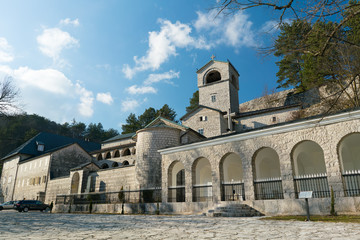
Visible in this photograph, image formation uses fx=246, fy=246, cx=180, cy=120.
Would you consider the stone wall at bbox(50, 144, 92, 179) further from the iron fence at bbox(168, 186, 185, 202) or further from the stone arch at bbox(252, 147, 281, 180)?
the stone arch at bbox(252, 147, 281, 180)

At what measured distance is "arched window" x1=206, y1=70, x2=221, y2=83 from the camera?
36.4 meters

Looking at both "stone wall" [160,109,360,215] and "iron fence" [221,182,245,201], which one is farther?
"iron fence" [221,182,245,201]

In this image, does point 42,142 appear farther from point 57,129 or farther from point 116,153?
point 57,129

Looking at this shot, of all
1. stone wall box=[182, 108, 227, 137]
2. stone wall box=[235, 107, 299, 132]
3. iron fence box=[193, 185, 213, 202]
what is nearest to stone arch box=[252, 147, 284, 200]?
iron fence box=[193, 185, 213, 202]

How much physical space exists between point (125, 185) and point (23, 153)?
2434 centimetres

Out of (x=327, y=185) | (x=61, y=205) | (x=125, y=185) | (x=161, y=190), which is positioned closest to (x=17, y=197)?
(x=61, y=205)

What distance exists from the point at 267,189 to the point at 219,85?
23769mm

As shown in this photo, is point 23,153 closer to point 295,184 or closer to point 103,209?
point 103,209

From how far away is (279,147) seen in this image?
12414 mm

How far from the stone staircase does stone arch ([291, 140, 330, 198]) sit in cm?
225

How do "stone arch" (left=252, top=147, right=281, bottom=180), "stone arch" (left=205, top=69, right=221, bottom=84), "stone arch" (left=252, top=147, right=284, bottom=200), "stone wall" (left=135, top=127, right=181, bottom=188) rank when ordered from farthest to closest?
"stone arch" (left=205, top=69, right=221, bottom=84), "stone wall" (left=135, top=127, right=181, bottom=188), "stone arch" (left=252, top=147, right=281, bottom=180), "stone arch" (left=252, top=147, right=284, bottom=200)

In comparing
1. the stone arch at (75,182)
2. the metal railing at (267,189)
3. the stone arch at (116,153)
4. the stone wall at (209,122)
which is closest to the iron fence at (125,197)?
the stone arch at (75,182)

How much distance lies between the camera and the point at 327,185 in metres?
11.4

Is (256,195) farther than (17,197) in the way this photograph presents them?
No
